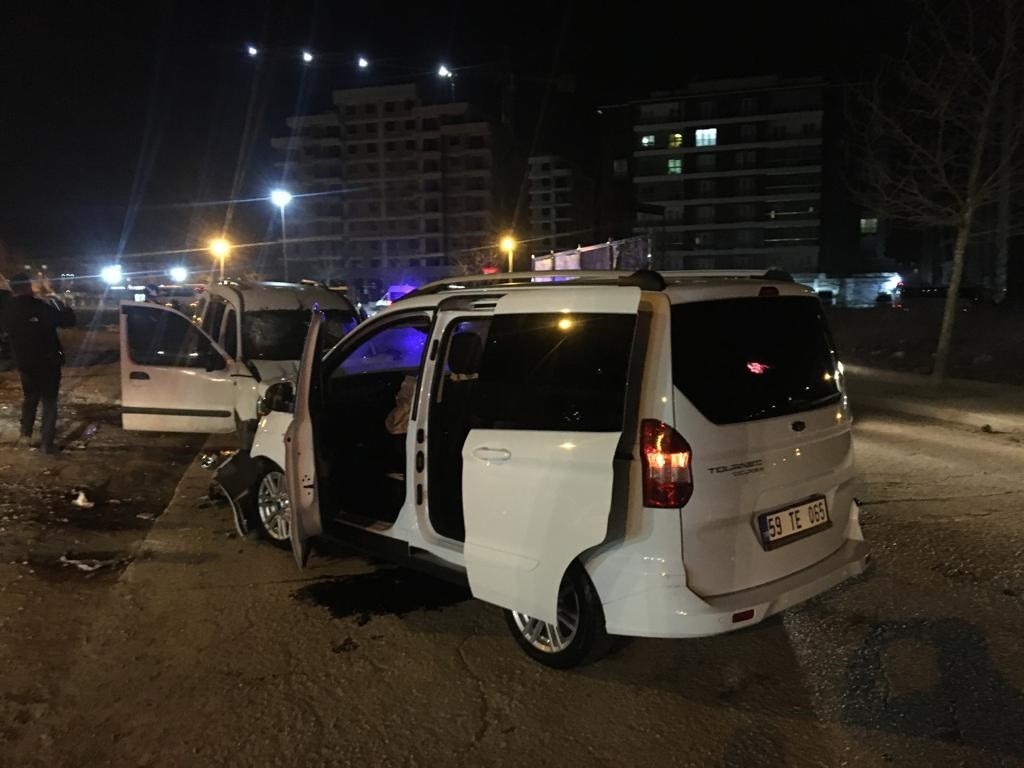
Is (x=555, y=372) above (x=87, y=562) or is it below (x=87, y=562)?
above

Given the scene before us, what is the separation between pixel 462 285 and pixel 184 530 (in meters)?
3.35

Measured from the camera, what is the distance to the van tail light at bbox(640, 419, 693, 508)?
10.5ft

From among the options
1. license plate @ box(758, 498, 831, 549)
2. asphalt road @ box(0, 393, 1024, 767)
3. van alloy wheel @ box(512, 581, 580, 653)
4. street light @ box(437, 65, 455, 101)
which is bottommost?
asphalt road @ box(0, 393, 1024, 767)

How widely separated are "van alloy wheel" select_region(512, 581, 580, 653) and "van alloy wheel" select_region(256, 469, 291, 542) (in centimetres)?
233

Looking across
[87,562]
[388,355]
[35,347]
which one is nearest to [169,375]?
[35,347]

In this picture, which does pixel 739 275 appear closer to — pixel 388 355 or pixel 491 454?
pixel 491 454

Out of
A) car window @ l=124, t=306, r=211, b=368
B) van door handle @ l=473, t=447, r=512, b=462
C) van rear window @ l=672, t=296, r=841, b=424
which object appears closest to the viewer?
van rear window @ l=672, t=296, r=841, b=424

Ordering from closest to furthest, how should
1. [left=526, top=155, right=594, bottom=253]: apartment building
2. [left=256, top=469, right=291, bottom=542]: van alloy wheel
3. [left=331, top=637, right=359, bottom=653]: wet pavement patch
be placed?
[left=331, top=637, right=359, bottom=653]: wet pavement patch < [left=256, top=469, right=291, bottom=542]: van alloy wheel < [left=526, top=155, right=594, bottom=253]: apartment building

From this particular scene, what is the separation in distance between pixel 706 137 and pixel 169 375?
66.3 meters

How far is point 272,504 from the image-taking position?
5.70 meters

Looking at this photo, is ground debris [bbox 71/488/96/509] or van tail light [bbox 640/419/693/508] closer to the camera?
van tail light [bbox 640/419/693/508]

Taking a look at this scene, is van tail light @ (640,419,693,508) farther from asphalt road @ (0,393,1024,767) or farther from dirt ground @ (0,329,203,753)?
dirt ground @ (0,329,203,753)

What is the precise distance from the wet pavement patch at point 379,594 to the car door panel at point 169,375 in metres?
3.93

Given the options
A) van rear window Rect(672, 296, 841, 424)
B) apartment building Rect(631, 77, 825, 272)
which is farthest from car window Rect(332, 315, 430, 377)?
apartment building Rect(631, 77, 825, 272)
